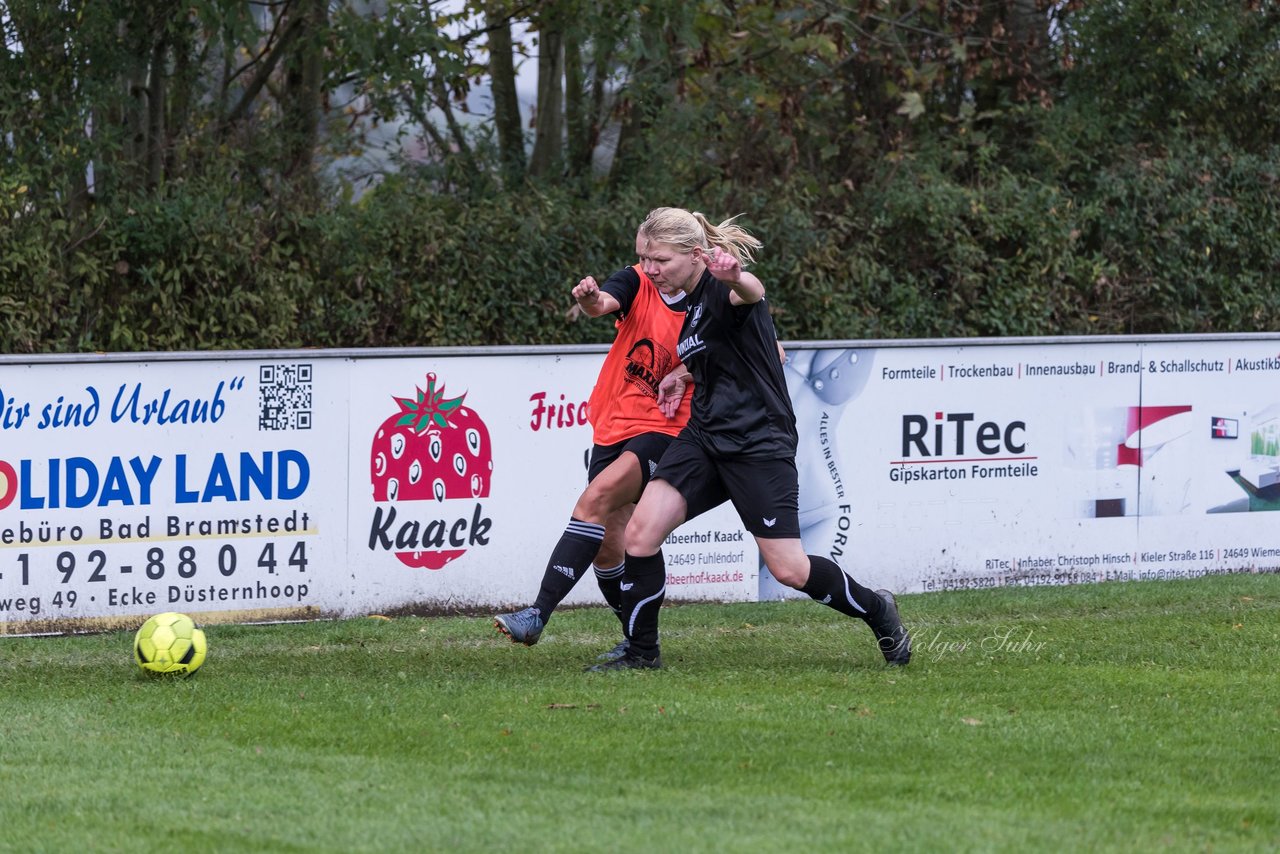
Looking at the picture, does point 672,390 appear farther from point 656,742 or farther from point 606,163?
point 606,163

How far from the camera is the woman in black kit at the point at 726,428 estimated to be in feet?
22.2

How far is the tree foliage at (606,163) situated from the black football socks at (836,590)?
462cm

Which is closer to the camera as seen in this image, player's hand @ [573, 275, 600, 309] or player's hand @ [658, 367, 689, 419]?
player's hand @ [573, 275, 600, 309]

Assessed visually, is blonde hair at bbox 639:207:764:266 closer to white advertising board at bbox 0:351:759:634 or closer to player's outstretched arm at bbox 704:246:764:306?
player's outstretched arm at bbox 704:246:764:306

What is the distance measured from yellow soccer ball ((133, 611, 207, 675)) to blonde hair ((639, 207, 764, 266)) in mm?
2557

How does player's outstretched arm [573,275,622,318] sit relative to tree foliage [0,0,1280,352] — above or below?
below

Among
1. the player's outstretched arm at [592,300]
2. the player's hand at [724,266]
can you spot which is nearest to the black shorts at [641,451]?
the player's outstretched arm at [592,300]

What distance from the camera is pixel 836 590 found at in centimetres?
690

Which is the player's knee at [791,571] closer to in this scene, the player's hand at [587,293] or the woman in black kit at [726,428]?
the woman in black kit at [726,428]

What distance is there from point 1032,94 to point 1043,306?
270 centimetres

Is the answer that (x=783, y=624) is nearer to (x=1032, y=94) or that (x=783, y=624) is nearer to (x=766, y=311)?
(x=766, y=311)

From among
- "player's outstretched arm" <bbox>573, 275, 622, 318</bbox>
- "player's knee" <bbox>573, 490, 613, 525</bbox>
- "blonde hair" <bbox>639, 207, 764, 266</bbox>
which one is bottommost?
"player's knee" <bbox>573, 490, 613, 525</bbox>

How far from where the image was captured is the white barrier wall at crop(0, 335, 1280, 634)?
832 centimetres

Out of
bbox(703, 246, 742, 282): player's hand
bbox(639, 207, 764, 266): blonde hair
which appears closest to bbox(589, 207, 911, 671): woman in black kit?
bbox(639, 207, 764, 266): blonde hair
